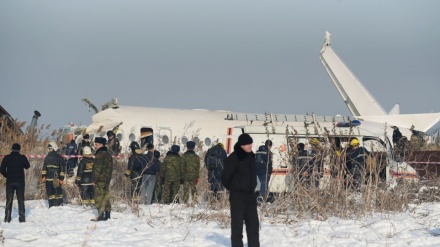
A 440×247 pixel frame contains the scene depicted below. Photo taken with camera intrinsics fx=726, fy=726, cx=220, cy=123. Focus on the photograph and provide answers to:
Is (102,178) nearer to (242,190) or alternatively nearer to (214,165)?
(214,165)

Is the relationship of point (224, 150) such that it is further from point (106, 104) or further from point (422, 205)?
point (106, 104)

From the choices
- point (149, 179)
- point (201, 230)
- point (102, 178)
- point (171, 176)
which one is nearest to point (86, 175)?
point (102, 178)

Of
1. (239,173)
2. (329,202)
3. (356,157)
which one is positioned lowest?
(329,202)

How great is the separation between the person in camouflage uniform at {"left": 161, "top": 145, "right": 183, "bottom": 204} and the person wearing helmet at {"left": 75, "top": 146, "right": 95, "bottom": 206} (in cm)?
223

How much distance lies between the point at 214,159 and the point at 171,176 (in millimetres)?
1152

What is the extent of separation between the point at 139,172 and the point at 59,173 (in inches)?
80.7

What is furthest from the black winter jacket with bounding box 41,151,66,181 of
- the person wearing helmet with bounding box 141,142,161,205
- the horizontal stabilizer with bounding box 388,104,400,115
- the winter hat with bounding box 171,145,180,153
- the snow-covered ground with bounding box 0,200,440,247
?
the horizontal stabilizer with bounding box 388,104,400,115

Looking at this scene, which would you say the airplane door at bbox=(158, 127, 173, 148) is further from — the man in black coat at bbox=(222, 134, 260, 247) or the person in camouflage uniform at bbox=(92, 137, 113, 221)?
the man in black coat at bbox=(222, 134, 260, 247)

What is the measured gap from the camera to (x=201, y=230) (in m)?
13.0

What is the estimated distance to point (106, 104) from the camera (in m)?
29.4

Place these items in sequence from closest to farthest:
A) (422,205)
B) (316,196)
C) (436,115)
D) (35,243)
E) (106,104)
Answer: (35,243)
(316,196)
(422,205)
(106,104)
(436,115)

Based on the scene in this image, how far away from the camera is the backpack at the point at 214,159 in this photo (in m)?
18.1

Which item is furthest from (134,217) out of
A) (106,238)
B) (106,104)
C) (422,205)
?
(106,104)

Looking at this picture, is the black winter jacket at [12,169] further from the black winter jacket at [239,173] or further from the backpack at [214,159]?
the black winter jacket at [239,173]
